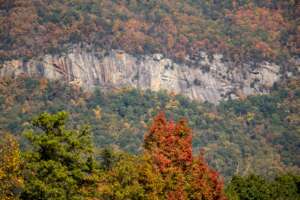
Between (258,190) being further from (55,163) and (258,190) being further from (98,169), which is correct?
(55,163)

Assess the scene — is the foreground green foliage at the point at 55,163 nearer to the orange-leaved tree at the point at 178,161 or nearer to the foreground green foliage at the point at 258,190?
the orange-leaved tree at the point at 178,161

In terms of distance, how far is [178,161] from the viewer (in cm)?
5019

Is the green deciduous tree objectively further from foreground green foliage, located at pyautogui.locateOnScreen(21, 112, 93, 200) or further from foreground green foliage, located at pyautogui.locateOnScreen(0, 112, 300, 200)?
foreground green foliage, located at pyautogui.locateOnScreen(21, 112, 93, 200)

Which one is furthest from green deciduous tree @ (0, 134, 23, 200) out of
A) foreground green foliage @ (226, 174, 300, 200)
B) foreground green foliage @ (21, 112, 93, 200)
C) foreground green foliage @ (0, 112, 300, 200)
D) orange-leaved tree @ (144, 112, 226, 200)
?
foreground green foliage @ (226, 174, 300, 200)

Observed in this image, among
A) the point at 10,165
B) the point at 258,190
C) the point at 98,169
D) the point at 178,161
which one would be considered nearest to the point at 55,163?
the point at 10,165

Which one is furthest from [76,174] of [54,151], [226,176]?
[226,176]

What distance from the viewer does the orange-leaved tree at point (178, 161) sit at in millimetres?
48469

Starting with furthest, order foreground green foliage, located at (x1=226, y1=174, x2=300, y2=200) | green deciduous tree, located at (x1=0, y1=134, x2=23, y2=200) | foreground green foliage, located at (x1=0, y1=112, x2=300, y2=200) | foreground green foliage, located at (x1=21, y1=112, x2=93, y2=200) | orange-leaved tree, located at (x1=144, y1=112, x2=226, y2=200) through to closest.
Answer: foreground green foliage, located at (x1=226, y1=174, x2=300, y2=200) → orange-leaved tree, located at (x1=144, y1=112, x2=226, y2=200) → foreground green foliage, located at (x1=21, y1=112, x2=93, y2=200) → foreground green foliage, located at (x1=0, y1=112, x2=300, y2=200) → green deciduous tree, located at (x1=0, y1=134, x2=23, y2=200)

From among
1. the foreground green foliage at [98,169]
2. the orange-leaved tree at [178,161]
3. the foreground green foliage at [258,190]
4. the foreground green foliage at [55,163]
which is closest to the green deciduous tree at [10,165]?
the foreground green foliage at [98,169]

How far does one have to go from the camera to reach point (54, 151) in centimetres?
4197

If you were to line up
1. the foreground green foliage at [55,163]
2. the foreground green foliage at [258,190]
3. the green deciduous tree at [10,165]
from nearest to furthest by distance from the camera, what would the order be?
the green deciduous tree at [10,165], the foreground green foliage at [55,163], the foreground green foliage at [258,190]

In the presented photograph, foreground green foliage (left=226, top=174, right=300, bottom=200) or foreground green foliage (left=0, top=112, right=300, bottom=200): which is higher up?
foreground green foliage (left=0, top=112, right=300, bottom=200)

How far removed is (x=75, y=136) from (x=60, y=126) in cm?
156

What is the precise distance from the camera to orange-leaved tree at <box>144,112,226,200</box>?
48.5m
